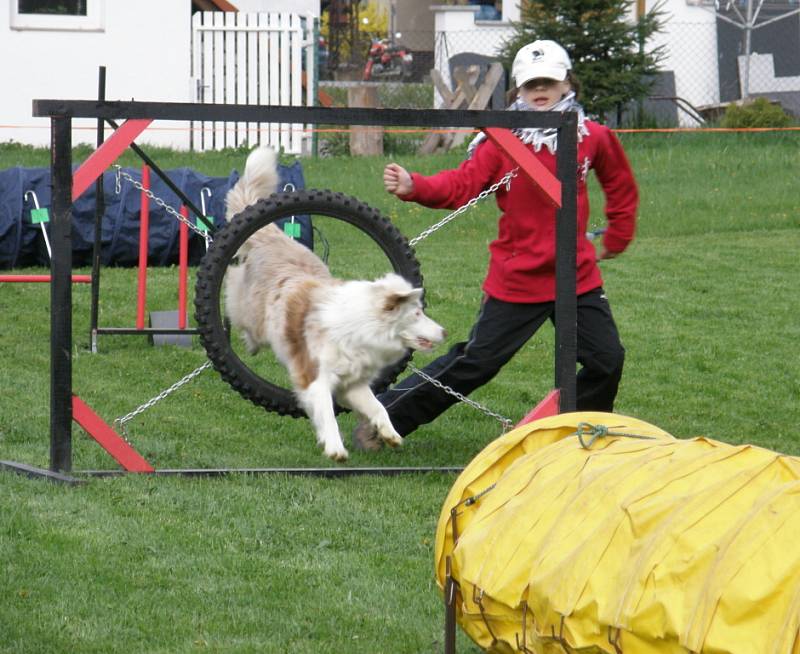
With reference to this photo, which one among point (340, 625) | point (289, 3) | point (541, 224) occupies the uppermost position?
point (289, 3)

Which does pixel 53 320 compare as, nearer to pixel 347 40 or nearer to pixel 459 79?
pixel 459 79

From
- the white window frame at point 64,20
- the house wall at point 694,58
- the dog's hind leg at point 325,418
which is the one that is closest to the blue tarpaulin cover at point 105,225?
the dog's hind leg at point 325,418

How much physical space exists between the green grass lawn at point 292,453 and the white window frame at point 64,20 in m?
7.08

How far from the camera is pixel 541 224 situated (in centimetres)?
639

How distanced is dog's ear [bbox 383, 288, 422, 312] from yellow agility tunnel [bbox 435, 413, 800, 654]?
6.61ft

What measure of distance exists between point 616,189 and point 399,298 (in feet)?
4.20

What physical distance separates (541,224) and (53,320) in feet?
7.49

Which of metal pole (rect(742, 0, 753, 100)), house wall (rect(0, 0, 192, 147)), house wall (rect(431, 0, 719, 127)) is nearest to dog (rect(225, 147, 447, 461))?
house wall (rect(0, 0, 192, 147))

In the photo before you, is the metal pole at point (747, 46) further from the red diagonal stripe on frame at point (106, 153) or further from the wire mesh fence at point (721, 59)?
the red diagonal stripe on frame at point (106, 153)

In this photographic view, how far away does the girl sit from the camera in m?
6.38

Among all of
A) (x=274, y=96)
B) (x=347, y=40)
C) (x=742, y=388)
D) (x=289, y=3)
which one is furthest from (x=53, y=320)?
(x=347, y=40)

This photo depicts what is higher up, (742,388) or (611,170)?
(611,170)

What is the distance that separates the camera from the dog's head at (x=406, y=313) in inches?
239

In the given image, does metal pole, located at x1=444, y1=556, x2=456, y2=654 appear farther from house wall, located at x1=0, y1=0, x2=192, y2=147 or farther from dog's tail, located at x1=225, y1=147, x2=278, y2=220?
house wall, located at x1=0, y1=0, x2=192, y2=147
